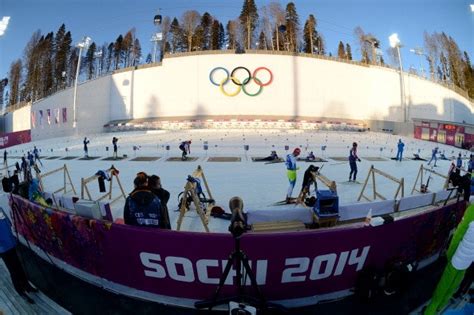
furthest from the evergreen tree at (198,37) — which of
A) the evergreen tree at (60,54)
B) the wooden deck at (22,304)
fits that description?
the wooden deck at (22,304)

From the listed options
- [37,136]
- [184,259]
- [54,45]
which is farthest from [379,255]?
[54,45]

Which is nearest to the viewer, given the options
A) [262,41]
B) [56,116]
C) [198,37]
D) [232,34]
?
[56,116]

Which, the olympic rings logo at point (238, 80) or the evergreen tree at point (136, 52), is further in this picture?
the evergreen tree at point (136, 52)

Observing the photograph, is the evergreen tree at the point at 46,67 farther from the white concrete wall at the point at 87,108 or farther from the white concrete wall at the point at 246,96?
the white concrete wall at the point at 87,108

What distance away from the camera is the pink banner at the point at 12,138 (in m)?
43.0

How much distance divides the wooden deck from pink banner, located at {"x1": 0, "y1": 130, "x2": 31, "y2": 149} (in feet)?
168

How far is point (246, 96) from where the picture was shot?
4325 centimetres

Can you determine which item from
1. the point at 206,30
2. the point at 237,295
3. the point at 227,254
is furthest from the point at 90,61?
the point at 237,295

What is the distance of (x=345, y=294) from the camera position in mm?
3621

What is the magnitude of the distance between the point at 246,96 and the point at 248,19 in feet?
68.9

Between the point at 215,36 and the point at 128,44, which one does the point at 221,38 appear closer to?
the point at 215,36

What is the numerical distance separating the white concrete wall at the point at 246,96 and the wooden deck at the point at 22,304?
40268 mm

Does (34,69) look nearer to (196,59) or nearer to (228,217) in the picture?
(196,59)

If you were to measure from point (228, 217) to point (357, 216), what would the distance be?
125 inches
